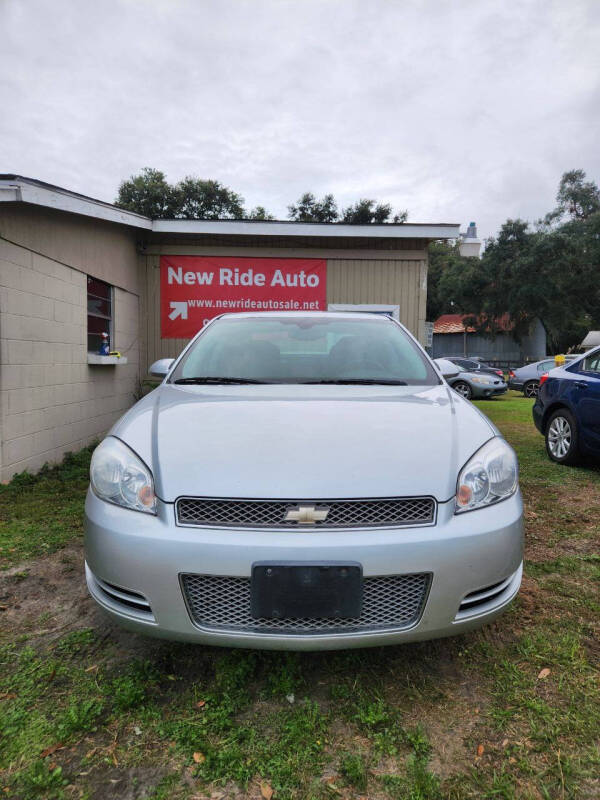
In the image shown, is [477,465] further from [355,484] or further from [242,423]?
[242,423]

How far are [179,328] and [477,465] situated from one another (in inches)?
266

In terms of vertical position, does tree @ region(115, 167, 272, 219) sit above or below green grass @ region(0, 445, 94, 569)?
above

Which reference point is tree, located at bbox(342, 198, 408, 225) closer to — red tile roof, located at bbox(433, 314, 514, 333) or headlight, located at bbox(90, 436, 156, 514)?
red tile roof, located at bbox(433, 314, 514, 333)

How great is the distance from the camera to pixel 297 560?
58.3 inches

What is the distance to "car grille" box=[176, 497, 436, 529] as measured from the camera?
1.56 metres

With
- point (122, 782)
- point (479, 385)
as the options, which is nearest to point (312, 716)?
point (122, 782)

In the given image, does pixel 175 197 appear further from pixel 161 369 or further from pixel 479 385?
pixel 161 369

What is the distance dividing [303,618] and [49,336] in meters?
4.46

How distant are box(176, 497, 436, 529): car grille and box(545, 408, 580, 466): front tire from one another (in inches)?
159

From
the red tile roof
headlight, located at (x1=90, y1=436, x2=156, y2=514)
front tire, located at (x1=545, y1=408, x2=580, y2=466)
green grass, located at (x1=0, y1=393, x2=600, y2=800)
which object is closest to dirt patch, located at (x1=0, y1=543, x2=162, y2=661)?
green grass, located at (x1=0, y1=393, x2=600, y2=800)

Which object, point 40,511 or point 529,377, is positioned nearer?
point 40,511

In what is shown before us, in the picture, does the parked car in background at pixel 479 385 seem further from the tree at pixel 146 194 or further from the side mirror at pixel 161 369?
the tree at pixel 146 194

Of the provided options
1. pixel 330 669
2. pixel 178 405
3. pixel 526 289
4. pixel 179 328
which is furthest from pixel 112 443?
pixel 526 289

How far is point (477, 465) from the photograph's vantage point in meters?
1.76
